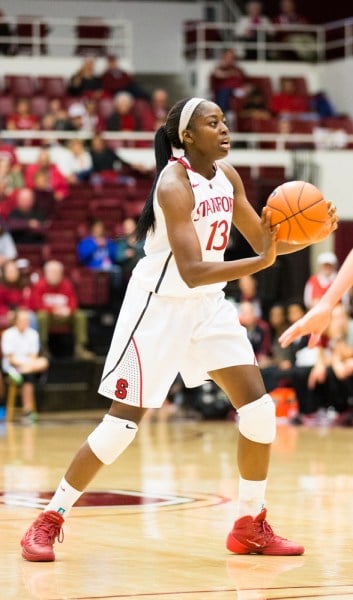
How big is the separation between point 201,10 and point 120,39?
Answer: 96.5 inches

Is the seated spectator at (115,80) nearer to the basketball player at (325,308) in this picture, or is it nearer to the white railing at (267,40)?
the white railing at (267,40)

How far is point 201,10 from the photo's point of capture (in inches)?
999

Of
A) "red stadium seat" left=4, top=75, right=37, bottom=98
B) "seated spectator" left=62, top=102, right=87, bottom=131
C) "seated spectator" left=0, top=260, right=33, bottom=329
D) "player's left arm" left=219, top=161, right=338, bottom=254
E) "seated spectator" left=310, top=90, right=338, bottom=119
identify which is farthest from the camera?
"seated spectator" left=310, top=90, right=338, bottom=119

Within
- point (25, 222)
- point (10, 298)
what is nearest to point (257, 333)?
point (10, 298)

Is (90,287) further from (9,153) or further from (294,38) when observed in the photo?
(294,38)

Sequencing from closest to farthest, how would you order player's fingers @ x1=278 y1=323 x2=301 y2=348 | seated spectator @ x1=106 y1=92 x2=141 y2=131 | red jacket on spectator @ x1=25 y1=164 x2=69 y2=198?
1. player's fingers @ x1=278 y1=323 x2=301 y2=348
2. red jacket on spectator @ x1=25 y1=164 x2=69 y2=198
3. seated spectator @ x1=106 y1=92 x2=141 y2=131

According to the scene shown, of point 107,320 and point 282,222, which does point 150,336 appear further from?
point 107,320

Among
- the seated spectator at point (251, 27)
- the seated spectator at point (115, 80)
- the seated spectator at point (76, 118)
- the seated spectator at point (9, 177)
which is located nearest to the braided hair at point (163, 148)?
the seated spectator at point (9, 177)

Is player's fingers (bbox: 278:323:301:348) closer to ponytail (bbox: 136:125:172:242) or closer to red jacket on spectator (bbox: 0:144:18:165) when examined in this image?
ponytail (bbox: 136:125:172:242)

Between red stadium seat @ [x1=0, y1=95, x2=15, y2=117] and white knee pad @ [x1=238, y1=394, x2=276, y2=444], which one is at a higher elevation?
red stadium seat @ [x1=0, y1=95, x2=15, y2=117]

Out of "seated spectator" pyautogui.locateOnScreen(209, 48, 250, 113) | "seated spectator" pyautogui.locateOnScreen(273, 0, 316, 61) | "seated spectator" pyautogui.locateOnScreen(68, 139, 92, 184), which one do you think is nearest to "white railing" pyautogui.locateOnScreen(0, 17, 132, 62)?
"seated spectator" pyautogui.locateOnScreen(209, 48, 250, 113)

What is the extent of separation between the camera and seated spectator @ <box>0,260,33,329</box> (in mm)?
15203

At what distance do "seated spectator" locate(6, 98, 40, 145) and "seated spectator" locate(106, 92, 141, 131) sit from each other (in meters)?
1.22

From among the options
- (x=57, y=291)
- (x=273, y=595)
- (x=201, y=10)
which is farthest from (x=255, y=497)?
(x=201, y=10)
